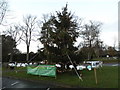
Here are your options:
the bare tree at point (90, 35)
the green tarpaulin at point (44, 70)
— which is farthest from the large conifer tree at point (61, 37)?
the bare tree at point (90, 35)

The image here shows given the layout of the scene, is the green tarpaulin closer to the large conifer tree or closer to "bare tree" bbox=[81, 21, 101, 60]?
the large conifer tree

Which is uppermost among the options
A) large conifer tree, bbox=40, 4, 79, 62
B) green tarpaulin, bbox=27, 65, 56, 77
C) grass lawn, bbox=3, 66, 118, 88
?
large conifer tree, bbox=40, 4, 79, 62

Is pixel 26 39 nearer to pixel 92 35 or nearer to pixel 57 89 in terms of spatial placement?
pixel 92 35

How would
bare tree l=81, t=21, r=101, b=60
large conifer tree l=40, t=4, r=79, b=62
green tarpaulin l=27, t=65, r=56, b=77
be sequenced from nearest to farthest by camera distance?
green tarpaulin l=27, t=65, r=56, b=77
large conifer tree l=40, t=4, r=79, b=62
bare tree l=81, t=21, r=101, b=60

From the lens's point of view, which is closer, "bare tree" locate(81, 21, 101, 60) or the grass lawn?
the grass lawn

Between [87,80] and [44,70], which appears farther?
[44,70]

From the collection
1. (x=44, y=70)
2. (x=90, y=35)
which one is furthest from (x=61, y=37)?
(x=90, y=35)

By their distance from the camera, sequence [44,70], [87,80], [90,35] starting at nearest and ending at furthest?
[87,80] < [44,70] < [90,35]

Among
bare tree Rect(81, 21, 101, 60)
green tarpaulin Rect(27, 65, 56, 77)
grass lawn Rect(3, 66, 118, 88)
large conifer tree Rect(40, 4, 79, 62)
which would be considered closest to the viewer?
grass lawn Rect(3, 66, 118, 88)

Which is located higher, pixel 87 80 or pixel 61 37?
pixel 61 37

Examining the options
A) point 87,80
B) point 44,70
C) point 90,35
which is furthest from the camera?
point 90,35

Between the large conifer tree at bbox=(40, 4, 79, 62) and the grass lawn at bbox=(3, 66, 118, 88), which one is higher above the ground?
the large conifer tree at bbox=(40, 4, 79, 62)

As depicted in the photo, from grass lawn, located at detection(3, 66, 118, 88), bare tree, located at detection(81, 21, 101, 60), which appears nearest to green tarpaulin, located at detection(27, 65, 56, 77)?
grass lawn, located at detection(3, 66, 118, 88)

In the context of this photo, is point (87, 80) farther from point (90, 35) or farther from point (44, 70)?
point (90, 35)
